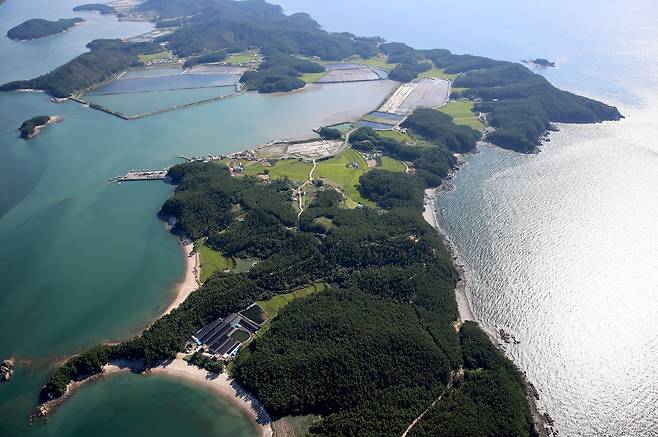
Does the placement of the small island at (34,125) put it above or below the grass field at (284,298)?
below

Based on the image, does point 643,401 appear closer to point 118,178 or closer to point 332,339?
point 332,339

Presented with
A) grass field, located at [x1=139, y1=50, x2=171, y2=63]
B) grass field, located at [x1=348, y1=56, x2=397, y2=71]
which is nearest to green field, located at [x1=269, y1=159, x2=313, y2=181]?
grass field, located at [x1=348, y1=56, x2=397, y2=71]

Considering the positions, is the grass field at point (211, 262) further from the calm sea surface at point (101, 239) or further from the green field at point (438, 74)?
the green field at point (438, 74)

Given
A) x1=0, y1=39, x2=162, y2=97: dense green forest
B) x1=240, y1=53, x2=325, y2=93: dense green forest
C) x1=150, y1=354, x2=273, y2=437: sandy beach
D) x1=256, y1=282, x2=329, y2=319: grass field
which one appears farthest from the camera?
x1=240, y1=53, x2=325, y2=93: dense green forest

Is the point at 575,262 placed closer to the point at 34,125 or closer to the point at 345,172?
the point at 345,172

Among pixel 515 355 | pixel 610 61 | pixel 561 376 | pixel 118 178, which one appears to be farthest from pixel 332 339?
pixel 610 61

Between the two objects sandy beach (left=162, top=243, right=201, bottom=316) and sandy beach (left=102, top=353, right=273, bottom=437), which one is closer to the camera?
sandy beach (left=102, top=353, right=273, bottom=437)

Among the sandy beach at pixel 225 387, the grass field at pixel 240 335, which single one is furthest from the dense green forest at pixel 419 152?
the sandy beach at pixel 225 387

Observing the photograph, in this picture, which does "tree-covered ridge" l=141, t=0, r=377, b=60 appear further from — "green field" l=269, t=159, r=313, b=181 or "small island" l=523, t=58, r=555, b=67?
"green field" l=269, t=159, r=313, b=181
